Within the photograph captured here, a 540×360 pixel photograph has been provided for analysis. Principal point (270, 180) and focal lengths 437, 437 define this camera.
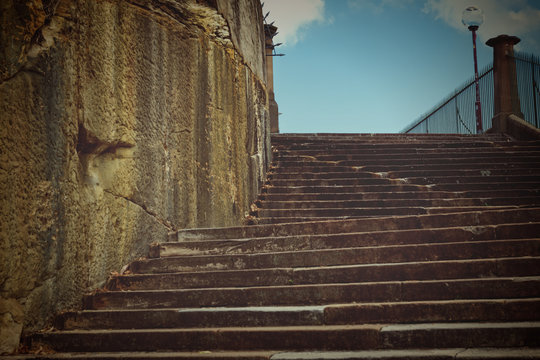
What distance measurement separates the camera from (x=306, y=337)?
320cm

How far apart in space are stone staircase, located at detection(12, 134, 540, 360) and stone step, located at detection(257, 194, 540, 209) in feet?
6.37

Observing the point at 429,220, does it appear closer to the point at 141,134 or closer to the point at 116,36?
the point at 141,134

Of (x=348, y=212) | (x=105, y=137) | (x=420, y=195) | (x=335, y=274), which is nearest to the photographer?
(x=335, y=274)

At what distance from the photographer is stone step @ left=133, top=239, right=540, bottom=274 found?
13.2 ft

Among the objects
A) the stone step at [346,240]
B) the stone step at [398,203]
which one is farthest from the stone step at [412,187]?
the stone step at [346,240]

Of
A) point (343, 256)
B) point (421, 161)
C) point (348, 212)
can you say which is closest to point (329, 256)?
point (343, 256)

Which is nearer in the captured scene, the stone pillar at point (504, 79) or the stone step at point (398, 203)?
the stone step at point (398, 203)

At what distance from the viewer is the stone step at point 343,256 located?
4.01m

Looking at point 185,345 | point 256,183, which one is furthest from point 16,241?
point 256,183

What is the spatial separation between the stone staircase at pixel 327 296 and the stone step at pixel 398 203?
194 cm

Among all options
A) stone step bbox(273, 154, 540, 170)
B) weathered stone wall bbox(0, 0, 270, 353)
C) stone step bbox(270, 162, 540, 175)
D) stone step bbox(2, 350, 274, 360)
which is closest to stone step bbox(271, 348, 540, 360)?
stone step bbox(2, 350, 274, 360)

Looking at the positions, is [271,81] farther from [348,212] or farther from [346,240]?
[346,240]

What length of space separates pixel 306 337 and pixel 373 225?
6.39ft

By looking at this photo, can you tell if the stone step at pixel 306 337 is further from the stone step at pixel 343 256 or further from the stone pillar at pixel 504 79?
the stone pillar at pixel 504 79
